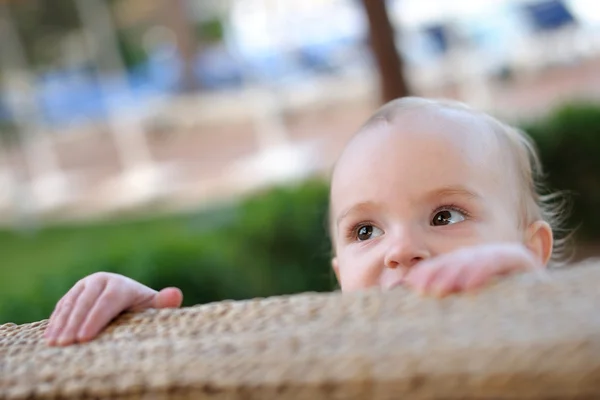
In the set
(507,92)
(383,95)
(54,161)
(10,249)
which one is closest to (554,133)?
(383,95)

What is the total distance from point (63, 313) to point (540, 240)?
1.02 metres

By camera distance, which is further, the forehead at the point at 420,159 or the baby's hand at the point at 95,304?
the forehead at the point at 420,159

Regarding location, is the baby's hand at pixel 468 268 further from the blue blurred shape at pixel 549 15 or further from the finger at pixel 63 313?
the blue blurred shape at pixel 549 15

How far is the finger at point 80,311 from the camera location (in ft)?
3.18

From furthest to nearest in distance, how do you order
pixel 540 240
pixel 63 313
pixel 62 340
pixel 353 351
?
pixel 540 240 → pixel 63 313 → pixel 62 340 → pixel 353 351

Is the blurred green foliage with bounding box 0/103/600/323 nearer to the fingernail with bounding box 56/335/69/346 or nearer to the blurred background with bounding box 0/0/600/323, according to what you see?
the blurred background with bounding box 0/0/600/323

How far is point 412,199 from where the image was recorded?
137 cm

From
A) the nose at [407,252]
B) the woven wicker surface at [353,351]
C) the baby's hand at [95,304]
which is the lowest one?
the nose at [407,252]

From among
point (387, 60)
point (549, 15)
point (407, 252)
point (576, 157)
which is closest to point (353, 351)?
point (407, 252)

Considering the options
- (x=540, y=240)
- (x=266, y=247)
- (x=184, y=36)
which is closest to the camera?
(x=540, y=240)

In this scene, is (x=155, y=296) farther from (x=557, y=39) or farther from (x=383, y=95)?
(x=557, y=39)

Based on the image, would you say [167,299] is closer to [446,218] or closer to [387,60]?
[446,218]

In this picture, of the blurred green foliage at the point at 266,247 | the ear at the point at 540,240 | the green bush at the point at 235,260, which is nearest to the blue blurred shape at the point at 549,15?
the blurred green foliage at the point at 266,247

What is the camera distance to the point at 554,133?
19.1ft
